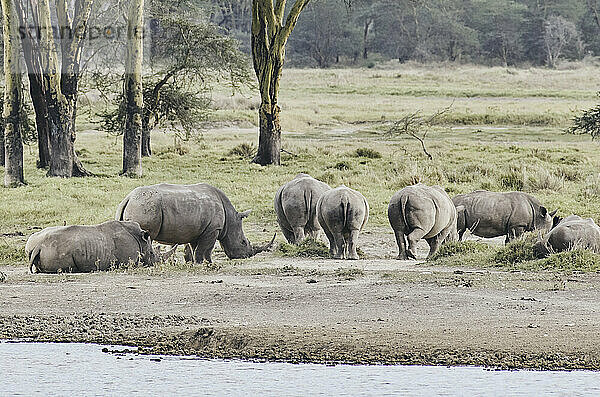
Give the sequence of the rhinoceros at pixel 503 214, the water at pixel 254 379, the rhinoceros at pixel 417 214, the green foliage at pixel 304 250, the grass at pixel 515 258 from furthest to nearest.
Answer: the rhinoceros at pixel 503 214 < the green foliage at pixel 304 250 < the rhinoceros at pixel 417 214 < the grass at pixel 515 258 < the water at pixel 254 379

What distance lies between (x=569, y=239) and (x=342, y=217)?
103 inches

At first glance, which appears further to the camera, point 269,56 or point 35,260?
point 269,56

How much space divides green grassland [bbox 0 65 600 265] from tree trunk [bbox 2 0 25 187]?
0.53m

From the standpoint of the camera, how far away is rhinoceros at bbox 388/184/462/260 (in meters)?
12.1

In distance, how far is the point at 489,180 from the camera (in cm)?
2078

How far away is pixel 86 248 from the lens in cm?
1045

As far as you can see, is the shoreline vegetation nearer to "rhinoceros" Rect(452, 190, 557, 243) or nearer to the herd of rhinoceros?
the herd of rhinoceros

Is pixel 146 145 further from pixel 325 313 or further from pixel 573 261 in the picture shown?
pixel 325 313

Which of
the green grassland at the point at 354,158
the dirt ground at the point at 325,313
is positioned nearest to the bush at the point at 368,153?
the green grassland at the point at 354,158

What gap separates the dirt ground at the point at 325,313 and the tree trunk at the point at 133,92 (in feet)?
38.9

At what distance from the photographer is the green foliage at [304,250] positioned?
41.1 ft

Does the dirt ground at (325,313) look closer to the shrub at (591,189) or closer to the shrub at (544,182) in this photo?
the shrub at (591,189)

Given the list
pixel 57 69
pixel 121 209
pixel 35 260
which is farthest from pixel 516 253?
pixel 57 69

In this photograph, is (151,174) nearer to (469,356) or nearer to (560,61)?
(469,356)
